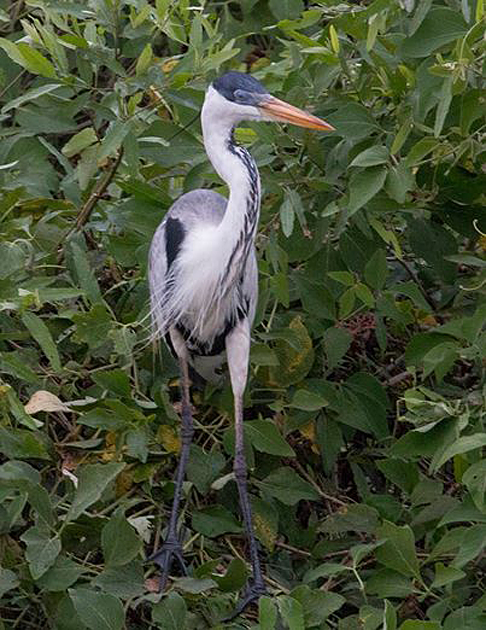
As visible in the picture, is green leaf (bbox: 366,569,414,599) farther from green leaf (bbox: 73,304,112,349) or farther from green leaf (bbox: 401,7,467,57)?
green leaf (bbox: 401,7,467,57)

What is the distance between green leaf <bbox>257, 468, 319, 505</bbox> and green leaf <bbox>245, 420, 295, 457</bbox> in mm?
46

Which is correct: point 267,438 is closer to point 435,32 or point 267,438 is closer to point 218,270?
point 218,270

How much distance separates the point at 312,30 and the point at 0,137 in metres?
0.99

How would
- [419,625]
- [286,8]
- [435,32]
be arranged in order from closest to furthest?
[419,625]
[435,32]
[286,8]

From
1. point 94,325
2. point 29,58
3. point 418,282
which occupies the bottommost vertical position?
point 418,282

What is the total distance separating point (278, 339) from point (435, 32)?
0.77 meters

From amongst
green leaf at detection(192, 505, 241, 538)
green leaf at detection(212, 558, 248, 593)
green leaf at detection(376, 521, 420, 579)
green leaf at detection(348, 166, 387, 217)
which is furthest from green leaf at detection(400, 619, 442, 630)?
green leaf at detection(348, 166, 387, 217)

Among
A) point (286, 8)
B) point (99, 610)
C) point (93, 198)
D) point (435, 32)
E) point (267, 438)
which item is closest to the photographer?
point (99, 610)

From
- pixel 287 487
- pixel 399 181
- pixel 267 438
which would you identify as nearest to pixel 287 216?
pixel 399 181

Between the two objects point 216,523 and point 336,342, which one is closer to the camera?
point 216,523

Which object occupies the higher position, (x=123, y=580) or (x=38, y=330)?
(x=38, y=330)

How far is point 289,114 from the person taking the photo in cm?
362

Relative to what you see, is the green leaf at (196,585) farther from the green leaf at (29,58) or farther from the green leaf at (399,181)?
the green leaf at (29,58)

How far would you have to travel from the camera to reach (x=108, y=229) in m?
4.00
